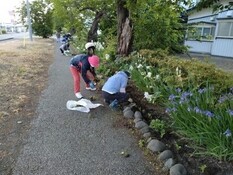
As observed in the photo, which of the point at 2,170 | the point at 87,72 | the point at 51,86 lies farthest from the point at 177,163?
the point at 51,86

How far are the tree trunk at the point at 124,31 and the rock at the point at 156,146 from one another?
18.6ft

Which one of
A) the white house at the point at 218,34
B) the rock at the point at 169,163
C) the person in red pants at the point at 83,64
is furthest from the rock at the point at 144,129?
the white house at the point at 218,34

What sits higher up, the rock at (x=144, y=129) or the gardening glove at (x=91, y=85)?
the gardening glove at (x=91, y=85)

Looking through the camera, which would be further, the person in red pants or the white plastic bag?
the person in red pants

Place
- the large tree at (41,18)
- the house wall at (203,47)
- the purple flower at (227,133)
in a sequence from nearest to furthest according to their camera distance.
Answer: the purple flower at (227,133)
the house wall at (203,47)
the large tree at (41,18)

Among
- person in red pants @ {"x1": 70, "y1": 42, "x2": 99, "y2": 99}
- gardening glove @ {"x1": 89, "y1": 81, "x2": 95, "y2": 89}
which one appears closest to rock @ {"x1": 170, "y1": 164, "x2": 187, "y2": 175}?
person in red pants @ {"x1": 70, "y1": 42, "x2": 99, "y2": 99}

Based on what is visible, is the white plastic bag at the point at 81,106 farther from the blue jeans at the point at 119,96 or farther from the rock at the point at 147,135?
the rock at the point at 147,135

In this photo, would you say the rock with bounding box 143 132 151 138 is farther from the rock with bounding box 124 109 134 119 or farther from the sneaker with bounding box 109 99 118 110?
the sneaker with bounding box 109 99 118 110

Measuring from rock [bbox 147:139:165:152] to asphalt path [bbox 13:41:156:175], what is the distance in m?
0.16

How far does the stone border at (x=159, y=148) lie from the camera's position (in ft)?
9.76

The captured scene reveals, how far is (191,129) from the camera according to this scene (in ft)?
11.6

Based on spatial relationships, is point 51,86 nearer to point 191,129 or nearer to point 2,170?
point 2,170

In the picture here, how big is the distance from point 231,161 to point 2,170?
292 centimetres

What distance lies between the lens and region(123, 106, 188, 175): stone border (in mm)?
2974
